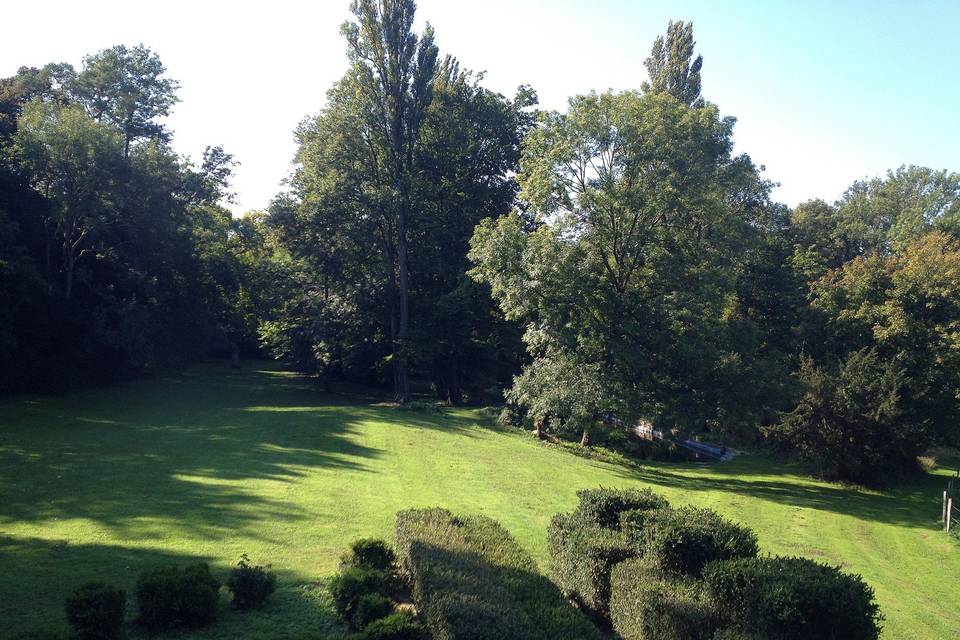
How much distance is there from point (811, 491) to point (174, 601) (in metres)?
23.4

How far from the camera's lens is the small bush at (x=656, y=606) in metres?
7.06

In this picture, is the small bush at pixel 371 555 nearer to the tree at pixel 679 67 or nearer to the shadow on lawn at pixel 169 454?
the shadow on lawn at pixel 169 454

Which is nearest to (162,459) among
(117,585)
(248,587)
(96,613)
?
(117,585)

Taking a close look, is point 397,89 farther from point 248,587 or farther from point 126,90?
point 248,587

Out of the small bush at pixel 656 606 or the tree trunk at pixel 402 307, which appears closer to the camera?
the small bush at pixel 656 606

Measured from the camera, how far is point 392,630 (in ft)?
22.6

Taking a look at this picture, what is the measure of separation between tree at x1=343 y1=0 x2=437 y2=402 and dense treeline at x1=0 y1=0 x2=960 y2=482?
0.13 m

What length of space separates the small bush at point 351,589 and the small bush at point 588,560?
2.76 metres

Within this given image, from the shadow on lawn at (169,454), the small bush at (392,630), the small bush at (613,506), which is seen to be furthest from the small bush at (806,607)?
the shadow on lawn at (169,454)

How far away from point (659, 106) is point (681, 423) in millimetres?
12636

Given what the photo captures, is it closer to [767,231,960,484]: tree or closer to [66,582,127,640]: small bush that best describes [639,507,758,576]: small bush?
[66,582,127,640]: small bush

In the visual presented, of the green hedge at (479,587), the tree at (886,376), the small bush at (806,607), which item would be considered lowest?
the green hedge at (479,587)

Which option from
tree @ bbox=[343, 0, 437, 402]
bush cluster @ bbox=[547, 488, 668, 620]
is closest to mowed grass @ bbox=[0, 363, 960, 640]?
bush cluster @ bbox=[547, 488, 668, 620]

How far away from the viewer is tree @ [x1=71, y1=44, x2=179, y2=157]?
3934 cm
